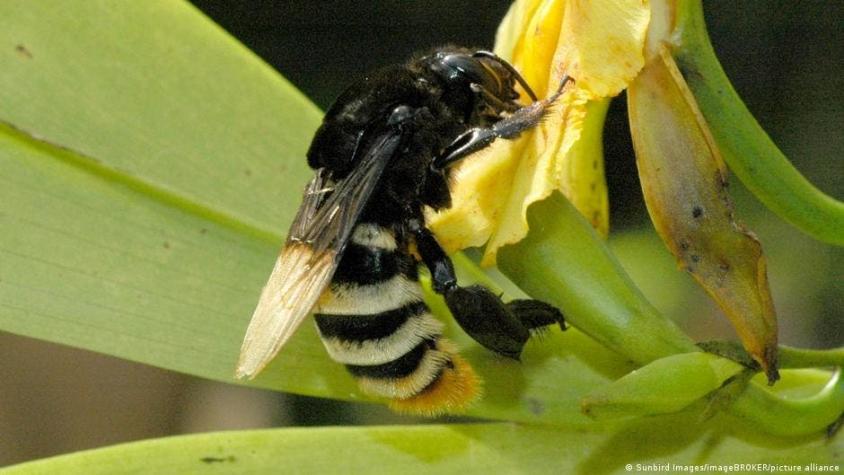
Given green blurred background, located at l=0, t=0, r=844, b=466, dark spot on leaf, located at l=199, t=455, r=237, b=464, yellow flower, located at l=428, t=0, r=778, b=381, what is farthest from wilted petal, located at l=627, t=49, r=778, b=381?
green blurred background, located at l=0, t=0, r=844, b=466

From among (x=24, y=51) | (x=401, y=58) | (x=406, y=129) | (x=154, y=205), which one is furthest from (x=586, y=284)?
(x=401, y=58)

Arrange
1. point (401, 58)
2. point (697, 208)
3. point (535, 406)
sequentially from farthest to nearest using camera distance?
point (401, 58) < point (535, 406) < point (697, 208)

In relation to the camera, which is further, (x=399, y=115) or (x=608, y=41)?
(x=399, y=115)

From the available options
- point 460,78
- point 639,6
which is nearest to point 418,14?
point 460,78

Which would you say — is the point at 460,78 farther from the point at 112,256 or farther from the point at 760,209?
the point at 760,209

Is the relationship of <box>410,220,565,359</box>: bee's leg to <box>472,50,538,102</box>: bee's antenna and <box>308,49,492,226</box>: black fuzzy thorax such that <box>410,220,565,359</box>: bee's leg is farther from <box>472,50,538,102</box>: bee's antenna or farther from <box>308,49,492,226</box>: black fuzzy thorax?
<box>472,50,538,102</box>: bee's antenna

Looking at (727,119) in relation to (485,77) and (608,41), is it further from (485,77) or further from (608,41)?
(485,77)

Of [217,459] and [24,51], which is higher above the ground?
[24,51]
